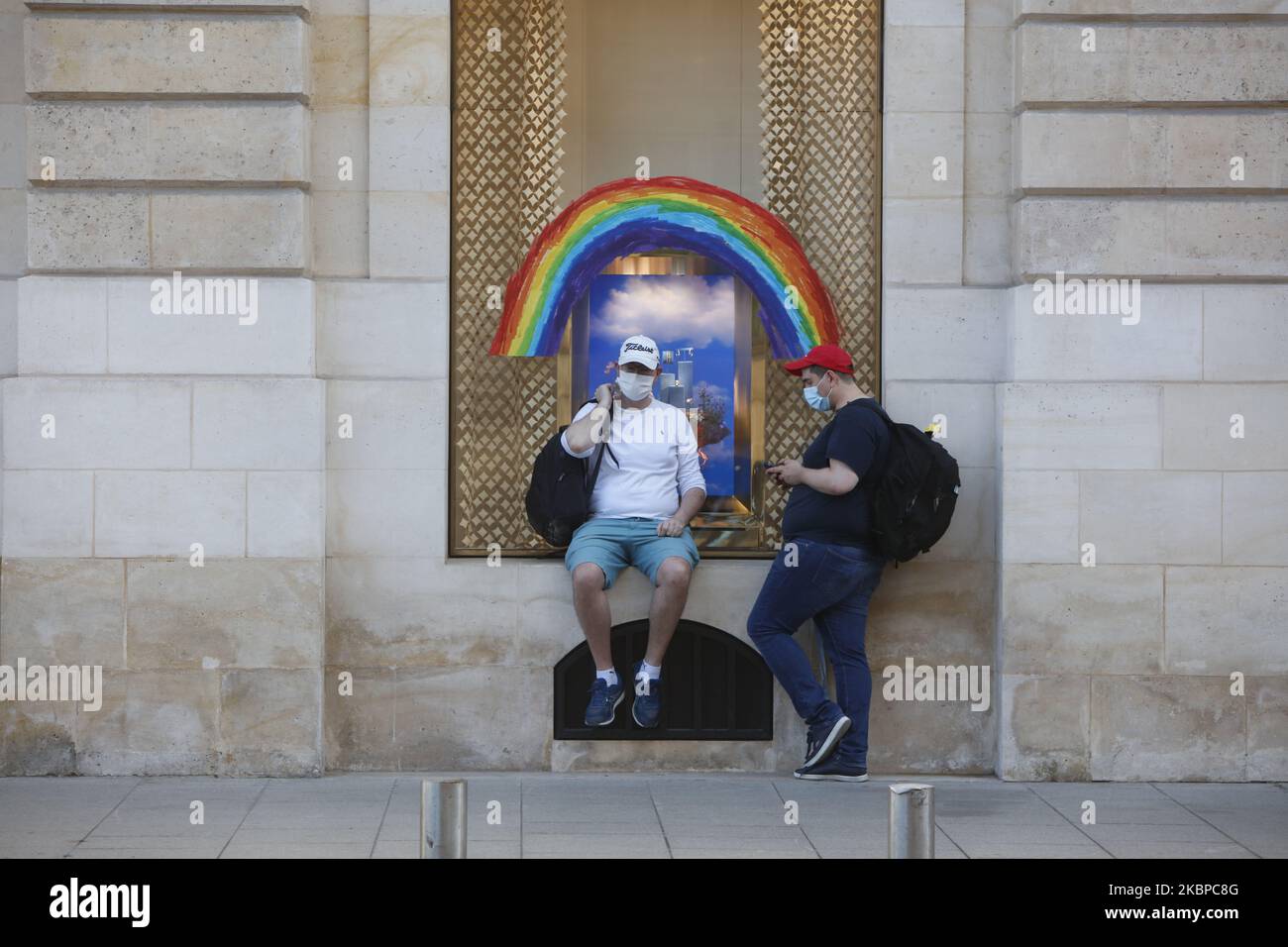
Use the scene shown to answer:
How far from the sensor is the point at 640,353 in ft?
29.3

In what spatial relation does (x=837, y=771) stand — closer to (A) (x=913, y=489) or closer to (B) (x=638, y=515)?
(A) (x=913, y=489)

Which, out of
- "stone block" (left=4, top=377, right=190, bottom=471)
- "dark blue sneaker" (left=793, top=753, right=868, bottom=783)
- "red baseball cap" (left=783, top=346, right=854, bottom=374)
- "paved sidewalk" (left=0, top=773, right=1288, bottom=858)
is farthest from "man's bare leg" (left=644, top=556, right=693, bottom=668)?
"stone block" (left=4, top=377, right=190, bottom=471)

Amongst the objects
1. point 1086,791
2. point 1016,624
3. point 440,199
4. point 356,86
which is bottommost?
point 1086,791

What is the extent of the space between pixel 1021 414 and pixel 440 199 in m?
3.31

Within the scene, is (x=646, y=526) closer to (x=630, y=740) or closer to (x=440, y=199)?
(x=630, y=740)

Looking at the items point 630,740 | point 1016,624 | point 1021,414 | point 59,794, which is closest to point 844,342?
point 1021,414

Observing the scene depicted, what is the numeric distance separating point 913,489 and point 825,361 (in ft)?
2.63

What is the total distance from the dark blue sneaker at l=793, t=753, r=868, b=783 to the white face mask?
7.03ft

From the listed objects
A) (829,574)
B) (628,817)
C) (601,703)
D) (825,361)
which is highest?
(825,361)

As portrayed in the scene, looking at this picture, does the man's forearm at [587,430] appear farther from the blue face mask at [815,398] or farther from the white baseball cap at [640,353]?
the blue face mask at [815,398]

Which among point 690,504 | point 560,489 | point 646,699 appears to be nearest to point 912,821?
point 646,699

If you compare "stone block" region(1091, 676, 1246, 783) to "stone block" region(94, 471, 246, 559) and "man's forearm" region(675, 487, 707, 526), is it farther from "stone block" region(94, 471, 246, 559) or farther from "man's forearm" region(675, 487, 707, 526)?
"stone block" region(94, 471, 246, 559)

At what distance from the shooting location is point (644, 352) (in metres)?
8.94

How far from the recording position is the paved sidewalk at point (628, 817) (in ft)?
24.0
